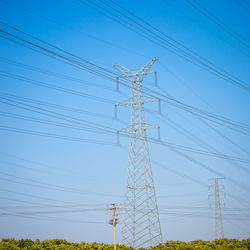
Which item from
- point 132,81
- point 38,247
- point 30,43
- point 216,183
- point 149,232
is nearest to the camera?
point 30,43

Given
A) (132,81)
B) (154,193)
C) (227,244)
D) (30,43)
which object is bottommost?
(227,244)

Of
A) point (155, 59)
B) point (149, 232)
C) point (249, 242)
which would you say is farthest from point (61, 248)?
point (249, 242)

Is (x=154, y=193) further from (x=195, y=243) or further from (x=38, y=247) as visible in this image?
(x=195, y=243)

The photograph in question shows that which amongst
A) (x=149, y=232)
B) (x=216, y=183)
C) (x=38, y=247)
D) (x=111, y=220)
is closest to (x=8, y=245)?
(x=38, y=247)

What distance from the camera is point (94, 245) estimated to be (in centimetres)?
4547

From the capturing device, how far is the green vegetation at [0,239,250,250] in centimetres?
4069

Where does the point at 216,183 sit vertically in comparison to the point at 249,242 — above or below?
above

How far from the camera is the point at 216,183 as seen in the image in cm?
7244

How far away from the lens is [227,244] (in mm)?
56000

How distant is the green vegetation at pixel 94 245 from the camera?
40.7 metres

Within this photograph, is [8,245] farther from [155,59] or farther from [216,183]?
[216,183]

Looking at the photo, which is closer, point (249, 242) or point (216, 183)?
point (249, 242)

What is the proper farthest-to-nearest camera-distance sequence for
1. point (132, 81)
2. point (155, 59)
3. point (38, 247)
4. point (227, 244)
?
point (227, 244) → point (38, 247) → point (132, 81) → point (155, 59)

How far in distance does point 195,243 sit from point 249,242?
9.32 m
